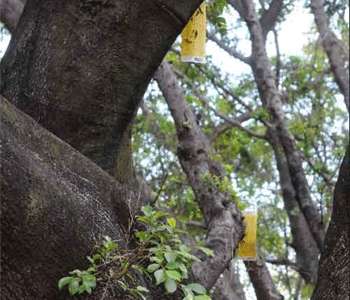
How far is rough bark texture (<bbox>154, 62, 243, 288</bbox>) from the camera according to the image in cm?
277

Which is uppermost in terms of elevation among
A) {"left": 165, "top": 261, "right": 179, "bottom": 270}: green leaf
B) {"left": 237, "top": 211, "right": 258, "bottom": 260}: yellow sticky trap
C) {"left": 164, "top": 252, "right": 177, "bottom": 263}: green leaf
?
{"left": 237, "top": 211, "right": 258, "bottom": 260}: yellow sticky trap

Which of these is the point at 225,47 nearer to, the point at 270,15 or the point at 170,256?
the point at 270,15

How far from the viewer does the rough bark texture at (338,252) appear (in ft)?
6.33

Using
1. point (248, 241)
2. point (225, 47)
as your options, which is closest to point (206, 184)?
point (248, 241)

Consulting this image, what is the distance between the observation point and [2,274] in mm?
1373

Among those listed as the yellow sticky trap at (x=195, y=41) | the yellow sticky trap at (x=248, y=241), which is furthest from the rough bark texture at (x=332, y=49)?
the yellow sticky trap at (x=195, y=41)

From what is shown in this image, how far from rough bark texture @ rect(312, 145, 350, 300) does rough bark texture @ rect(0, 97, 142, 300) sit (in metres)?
0.65

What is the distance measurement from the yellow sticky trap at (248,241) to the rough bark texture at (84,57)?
1142 mm

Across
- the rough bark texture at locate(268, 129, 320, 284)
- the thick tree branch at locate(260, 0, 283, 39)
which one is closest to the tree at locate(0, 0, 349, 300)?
the rough bark texture at locate(268, 129, 320, 284)

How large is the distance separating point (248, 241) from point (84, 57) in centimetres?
134

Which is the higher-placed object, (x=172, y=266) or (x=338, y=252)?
(x=338, y=252)

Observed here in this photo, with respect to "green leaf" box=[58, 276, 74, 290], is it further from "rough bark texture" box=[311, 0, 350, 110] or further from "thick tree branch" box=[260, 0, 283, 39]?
"thick tree branch" box=[260, 0, 283, 39]

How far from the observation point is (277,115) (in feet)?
13.8

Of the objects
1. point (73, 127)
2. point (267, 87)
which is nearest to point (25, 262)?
point (73, 127)
